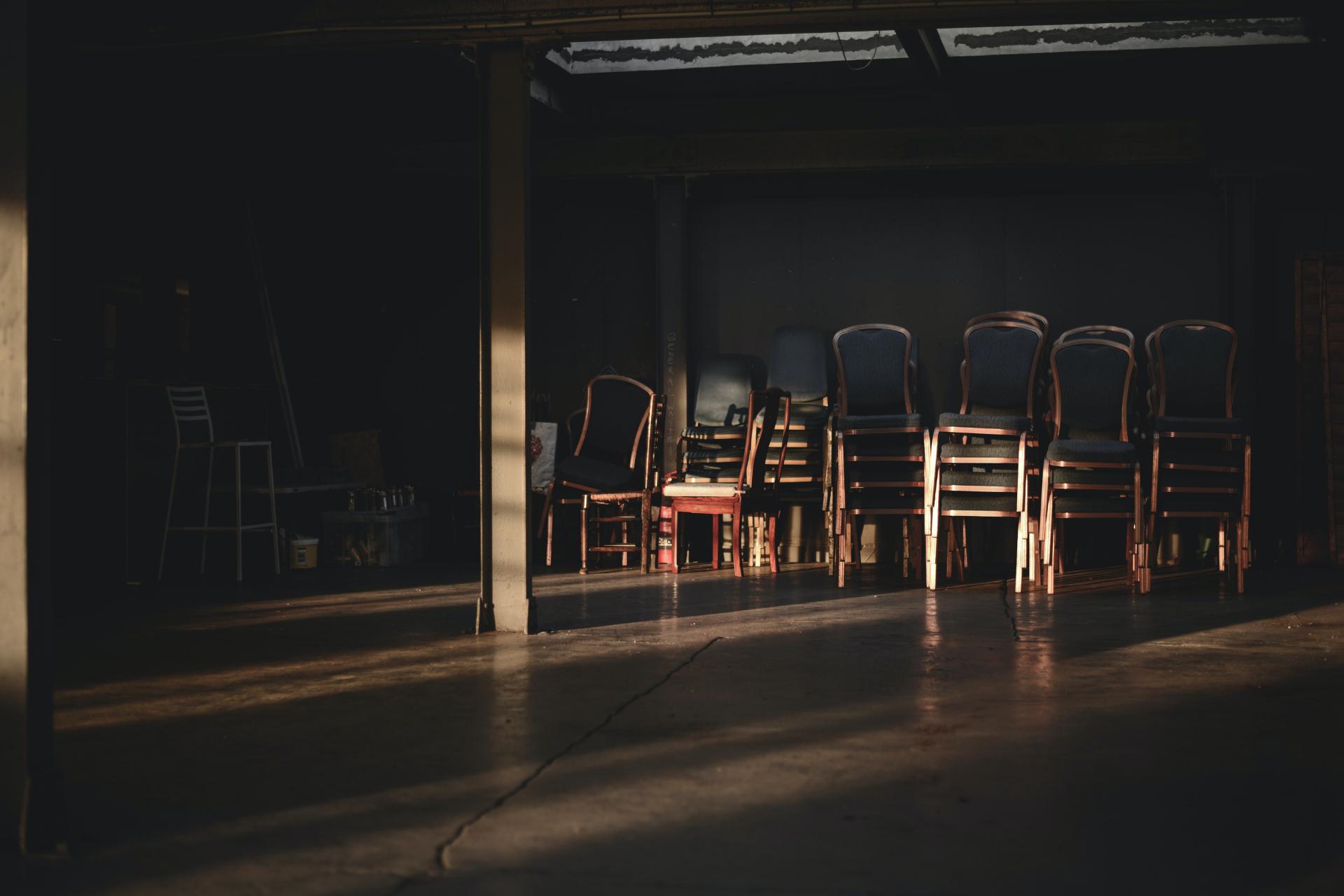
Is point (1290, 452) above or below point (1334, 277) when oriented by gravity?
below

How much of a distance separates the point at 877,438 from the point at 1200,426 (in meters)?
1.77

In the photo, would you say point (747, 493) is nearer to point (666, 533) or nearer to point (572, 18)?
point (666, 533)

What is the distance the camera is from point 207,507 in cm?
794

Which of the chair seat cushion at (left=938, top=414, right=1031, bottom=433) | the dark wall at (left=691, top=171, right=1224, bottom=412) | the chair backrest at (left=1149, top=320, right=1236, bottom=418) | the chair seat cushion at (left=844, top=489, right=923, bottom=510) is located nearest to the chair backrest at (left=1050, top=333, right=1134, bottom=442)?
the chair backrest at (left=1149, top=320, right=1236, bottom=418)

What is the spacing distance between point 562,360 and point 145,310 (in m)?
2.76

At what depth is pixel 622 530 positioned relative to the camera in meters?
9.18

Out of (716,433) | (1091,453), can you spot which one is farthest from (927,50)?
(716,433)

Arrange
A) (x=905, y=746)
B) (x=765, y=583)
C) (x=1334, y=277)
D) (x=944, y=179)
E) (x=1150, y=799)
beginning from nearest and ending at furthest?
1. (x=1150, y=799)
2. (x=905, y=746)
3. (x=765, y=583)
4. (x=1334, y=277)
5. (x=944, y=179)

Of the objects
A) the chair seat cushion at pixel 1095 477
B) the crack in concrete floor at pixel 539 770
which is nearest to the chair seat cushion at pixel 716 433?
the chair seat cushion at pixel 1095 477

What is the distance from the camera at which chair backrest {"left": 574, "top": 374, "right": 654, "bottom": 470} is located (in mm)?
8938

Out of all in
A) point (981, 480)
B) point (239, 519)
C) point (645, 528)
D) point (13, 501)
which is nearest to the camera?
point (13, 501)

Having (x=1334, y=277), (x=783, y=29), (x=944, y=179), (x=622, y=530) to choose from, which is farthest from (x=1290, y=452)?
(x=783, y=29)

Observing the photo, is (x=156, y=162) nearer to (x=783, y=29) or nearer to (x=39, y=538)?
(x=783, y=29)

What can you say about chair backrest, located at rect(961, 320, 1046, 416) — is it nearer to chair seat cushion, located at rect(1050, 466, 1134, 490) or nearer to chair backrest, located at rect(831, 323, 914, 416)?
chair backrest, located at rect(831, 323, 914, 416)
